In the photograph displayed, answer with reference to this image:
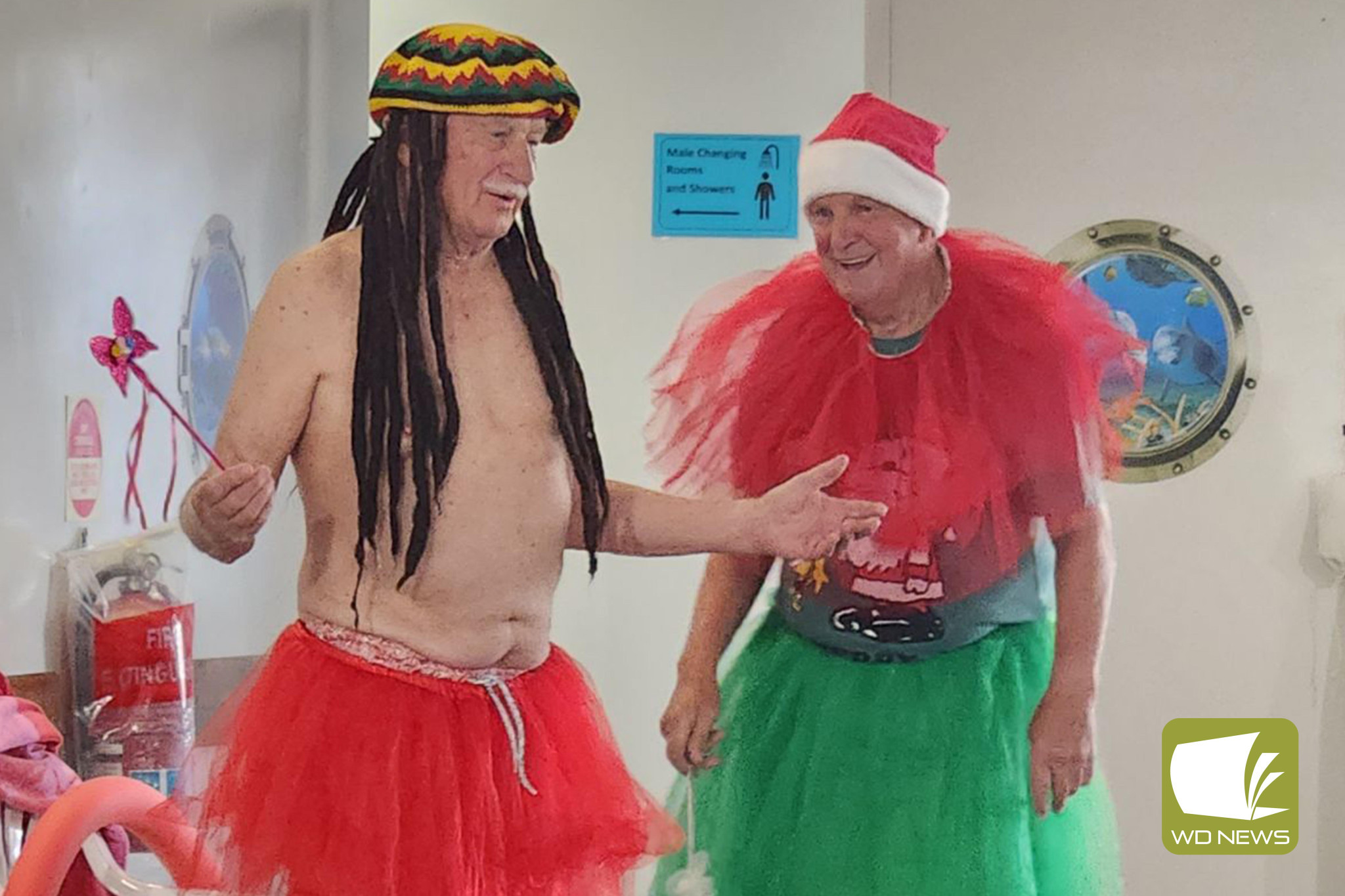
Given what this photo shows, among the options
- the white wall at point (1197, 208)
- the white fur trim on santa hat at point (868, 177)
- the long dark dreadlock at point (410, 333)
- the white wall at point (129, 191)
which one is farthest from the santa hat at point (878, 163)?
the white wall at point (129, 191)

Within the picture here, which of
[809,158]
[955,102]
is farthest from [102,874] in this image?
[955,102]

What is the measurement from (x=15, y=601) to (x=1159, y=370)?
881 millimetres

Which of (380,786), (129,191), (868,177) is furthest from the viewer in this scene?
(129,191)

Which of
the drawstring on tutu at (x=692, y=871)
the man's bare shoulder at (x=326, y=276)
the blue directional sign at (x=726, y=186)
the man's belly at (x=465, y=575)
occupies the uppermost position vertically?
the blue directional sign at (x=726, y=186)

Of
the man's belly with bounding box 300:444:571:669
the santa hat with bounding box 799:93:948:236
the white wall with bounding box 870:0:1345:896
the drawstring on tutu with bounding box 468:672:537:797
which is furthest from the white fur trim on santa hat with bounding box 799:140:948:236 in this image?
the drawstring on tutu with bounding box 468:672:537:797

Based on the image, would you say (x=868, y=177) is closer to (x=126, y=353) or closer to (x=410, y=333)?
(x=410, y=333)

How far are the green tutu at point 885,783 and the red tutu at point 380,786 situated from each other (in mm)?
185

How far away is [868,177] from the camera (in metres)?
1.14

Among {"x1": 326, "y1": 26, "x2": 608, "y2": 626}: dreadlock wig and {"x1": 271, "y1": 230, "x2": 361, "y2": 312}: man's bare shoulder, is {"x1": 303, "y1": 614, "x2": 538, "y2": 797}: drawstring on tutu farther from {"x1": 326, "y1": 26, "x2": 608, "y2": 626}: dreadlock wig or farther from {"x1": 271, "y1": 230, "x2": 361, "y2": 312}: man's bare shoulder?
{"x1": 271, "y1": 230, "x2": 361, "y2": 312}: man's bare shoulder

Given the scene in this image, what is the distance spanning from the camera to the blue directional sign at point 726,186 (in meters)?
1.17

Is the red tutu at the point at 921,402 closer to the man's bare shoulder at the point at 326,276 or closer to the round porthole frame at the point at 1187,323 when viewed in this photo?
the round porthole frame at the point at 1187,323

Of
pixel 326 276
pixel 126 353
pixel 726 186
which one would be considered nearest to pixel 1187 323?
pixel 726 186

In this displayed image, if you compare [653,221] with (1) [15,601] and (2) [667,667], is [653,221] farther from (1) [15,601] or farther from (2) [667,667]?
(1) [15,601]

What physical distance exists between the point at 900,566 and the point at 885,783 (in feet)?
0.50
